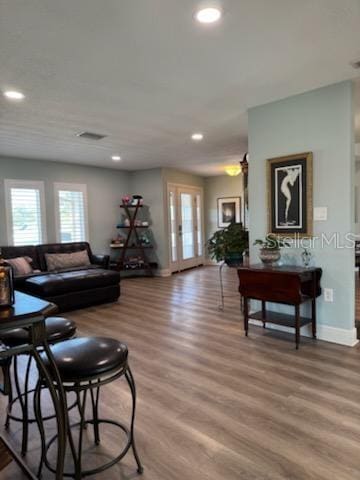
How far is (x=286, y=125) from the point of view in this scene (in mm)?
3404

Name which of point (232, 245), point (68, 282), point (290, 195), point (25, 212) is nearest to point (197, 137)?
point (232, 245)

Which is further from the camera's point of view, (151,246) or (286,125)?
(151,246)

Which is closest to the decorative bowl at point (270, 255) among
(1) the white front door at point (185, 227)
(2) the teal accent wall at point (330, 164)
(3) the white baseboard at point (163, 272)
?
(2) the teal accent wall at point (330, 164)

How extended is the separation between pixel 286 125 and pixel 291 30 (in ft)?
4.44

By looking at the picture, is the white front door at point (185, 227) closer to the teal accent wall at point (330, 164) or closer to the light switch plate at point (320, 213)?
the teal accent wall at point (330, 164)

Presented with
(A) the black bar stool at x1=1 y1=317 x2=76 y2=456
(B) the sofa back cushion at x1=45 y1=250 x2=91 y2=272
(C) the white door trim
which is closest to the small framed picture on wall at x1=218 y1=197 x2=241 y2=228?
(C) the white door trim

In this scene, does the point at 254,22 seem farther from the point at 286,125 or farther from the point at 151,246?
the point at 151,246

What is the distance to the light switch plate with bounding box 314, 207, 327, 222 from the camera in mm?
3182

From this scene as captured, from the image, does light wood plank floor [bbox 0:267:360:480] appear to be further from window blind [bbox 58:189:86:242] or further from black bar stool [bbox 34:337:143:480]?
window blind [bbox 58:189:86:242]

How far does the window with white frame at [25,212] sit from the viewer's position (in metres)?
5.64

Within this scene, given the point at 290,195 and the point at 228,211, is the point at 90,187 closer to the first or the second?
the point at 228,211

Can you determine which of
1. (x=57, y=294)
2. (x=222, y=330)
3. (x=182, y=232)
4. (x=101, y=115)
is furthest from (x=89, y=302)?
(x=182, y=232)

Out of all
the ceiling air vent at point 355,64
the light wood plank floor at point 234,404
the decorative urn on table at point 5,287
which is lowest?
the light wood plank floor at point 234,404

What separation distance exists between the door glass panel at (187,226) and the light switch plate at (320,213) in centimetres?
494
